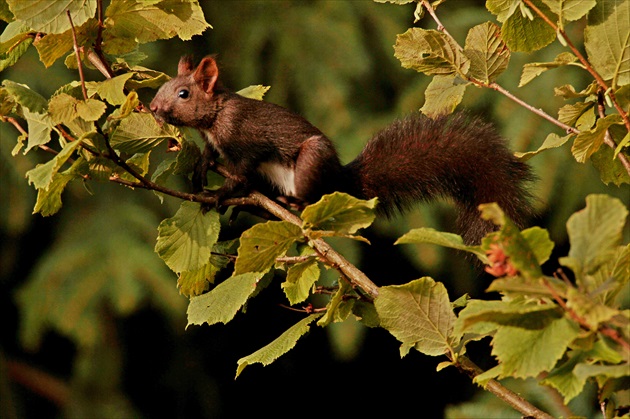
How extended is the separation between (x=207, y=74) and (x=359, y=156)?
1.16ft

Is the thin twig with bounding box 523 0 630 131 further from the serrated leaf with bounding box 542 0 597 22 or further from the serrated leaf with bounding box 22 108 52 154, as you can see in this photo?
the serrated leaf with bounding box 22 108 52 154

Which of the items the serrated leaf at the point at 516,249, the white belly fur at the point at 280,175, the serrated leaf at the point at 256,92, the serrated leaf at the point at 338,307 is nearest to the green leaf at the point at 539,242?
the serrated leaf at the point at 516,249

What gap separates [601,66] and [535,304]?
11.1 inches

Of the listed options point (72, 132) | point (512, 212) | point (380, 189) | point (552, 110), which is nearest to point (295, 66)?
point (552, 110)

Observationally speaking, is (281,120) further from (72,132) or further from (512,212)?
(72,132)

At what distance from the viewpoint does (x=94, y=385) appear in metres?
3.54

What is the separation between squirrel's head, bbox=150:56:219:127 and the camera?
1869mm

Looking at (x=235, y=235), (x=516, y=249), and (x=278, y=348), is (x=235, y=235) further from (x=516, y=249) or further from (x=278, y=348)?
(x=516, y=249)

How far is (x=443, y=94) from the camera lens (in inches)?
43.1

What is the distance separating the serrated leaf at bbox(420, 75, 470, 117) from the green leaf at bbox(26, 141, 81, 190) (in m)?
0.40

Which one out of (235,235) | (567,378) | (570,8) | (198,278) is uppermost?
(570,8)

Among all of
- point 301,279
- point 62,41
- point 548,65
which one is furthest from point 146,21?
point 548,65

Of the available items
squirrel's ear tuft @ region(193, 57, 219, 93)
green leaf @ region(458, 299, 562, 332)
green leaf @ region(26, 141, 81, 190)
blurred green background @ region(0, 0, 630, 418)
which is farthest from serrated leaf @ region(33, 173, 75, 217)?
blurred green background @ region(0, 0, 630, 418)

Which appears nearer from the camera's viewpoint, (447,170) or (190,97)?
(447,170)
